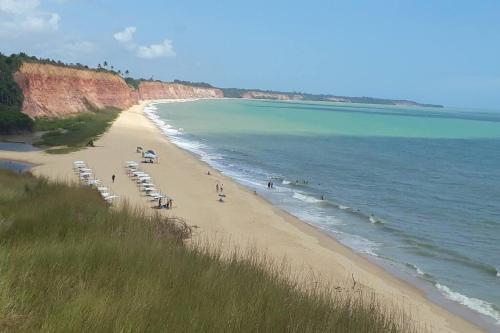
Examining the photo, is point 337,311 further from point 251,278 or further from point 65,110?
point 65,110

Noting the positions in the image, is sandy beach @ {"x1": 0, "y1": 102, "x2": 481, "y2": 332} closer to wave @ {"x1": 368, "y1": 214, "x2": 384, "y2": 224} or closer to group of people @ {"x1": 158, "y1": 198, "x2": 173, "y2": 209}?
group of people @ {"x1": 158, "y1": 198, "x2": 173, "y2": 209}

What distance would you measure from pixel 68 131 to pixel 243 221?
37005 mm

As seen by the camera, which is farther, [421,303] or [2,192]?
[421,303]

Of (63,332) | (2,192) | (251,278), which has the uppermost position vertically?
(63,332)

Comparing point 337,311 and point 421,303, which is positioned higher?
point 337,311

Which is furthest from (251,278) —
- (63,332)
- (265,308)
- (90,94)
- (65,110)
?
(90,94)

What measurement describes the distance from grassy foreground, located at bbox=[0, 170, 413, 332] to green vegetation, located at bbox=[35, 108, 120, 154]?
39.1m

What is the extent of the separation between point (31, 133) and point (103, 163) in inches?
676

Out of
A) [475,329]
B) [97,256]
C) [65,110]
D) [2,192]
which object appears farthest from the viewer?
[65,110]

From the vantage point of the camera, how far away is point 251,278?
250 inches

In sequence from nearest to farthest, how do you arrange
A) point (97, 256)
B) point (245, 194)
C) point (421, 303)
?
point (97, 256)
point (421, 303)
point (245, 194)

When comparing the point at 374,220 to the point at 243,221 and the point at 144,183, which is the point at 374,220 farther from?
the point at 144,183

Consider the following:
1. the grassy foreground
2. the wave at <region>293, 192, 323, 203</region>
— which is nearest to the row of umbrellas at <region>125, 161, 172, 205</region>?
the wave at <region>293, 192, 323, 203</region>

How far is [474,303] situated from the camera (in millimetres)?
16312
